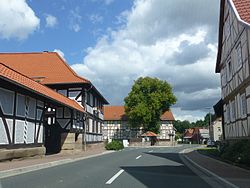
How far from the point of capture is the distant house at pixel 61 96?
3181 cm

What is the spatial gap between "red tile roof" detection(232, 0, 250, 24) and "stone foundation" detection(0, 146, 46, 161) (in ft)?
43.7

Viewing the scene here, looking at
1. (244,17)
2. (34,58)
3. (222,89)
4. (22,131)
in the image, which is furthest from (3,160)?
(34,58)

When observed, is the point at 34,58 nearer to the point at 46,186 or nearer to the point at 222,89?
the point at 222,89

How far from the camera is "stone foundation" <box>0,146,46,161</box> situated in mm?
18219

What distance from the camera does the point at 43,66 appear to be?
38.8 metres

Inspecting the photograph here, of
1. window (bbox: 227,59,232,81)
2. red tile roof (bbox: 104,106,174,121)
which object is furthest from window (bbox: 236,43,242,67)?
red tile roof (bbox: 104,106,174,121)

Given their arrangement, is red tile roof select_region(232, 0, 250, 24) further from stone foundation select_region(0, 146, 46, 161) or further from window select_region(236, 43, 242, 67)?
stone foundation select_region(0, 146, 46, 161)

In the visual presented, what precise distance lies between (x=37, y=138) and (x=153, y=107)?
1847 inches

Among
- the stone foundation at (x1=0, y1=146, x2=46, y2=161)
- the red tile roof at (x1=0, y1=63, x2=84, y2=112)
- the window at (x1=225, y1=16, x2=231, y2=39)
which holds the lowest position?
the stone foundation at (x1=0, y1=146, x2=46, y2=161)

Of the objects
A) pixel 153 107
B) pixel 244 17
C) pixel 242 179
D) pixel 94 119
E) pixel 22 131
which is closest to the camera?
pixel 242 179

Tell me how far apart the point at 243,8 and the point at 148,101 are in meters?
53.8

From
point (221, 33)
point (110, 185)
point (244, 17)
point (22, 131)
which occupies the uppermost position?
point (221, 33)

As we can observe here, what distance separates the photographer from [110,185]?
34.3 ft

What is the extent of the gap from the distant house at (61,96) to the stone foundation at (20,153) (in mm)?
2369
